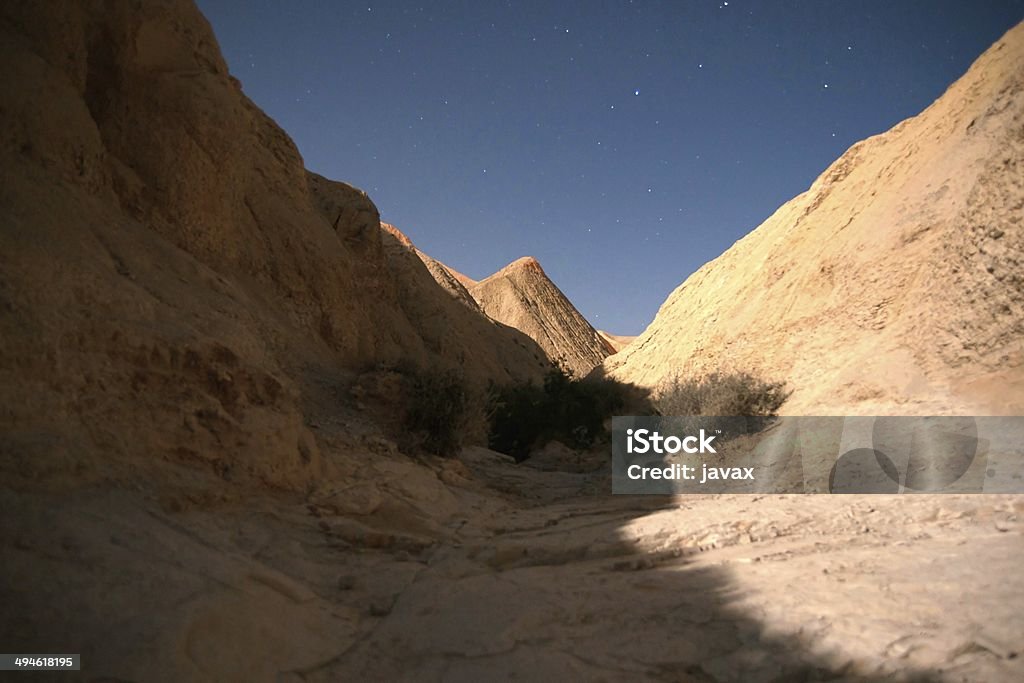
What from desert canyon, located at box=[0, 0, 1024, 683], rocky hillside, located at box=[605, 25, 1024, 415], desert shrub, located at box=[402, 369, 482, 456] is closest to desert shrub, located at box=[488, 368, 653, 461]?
rocky hillside, located at box=[605, 25, 1024, 415]

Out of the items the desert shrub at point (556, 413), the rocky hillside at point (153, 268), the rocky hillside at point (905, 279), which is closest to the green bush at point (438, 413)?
the rocky hillside at point (153, 268)

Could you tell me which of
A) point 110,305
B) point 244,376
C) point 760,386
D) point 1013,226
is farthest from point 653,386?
point 110,305

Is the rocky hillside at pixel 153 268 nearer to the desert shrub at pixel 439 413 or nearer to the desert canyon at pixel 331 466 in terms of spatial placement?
the desert canyon at pixel 331 466

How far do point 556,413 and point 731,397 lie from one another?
622cm

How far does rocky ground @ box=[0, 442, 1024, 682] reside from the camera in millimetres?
2568

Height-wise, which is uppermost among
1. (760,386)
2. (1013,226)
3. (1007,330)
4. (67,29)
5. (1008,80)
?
(1008,80)

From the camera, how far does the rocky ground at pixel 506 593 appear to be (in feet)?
8.43

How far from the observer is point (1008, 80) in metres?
9.95

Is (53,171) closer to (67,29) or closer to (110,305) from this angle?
(110,305)

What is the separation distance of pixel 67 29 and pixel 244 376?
16.4ft

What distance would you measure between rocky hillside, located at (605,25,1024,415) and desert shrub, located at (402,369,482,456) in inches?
198

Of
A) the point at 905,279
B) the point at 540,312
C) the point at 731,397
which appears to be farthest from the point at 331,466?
the point at 540,312

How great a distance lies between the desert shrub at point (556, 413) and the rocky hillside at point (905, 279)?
2.05 m

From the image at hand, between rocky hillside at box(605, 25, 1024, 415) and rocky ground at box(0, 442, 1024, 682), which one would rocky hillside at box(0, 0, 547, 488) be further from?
rocky hillside at box(605, 25, 1024, 415)
